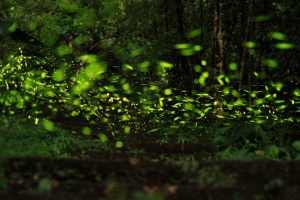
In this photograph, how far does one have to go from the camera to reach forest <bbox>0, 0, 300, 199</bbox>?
114 inches

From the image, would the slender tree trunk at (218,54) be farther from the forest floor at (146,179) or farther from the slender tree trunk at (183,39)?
the forest floor at (146,179)

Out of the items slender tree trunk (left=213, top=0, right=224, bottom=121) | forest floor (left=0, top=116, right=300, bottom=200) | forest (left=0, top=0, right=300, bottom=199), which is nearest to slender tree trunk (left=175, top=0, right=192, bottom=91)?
forest (left=0, top=0, right=300, bottom=199)

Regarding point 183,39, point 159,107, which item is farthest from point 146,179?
point 183,39

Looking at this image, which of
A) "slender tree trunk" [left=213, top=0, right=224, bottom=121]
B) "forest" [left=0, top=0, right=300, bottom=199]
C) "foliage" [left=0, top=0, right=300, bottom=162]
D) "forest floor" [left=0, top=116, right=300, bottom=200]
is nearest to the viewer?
"forest floor" [left=0, top=116, right=300, bottom=200]

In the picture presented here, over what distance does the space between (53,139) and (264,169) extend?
4.17 m

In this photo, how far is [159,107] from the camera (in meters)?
10.5

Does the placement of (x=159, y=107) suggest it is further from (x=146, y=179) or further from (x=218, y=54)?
(x=146, y=179)

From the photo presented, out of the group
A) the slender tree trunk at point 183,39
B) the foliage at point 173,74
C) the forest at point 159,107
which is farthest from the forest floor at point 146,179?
the slender tree trunk at point 183,39

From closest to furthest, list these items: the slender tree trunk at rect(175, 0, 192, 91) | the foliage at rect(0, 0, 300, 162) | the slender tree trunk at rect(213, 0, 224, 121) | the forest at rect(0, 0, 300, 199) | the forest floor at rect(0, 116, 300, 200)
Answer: the forest floor at rect(0, 116, 300, 200)
the forest at rect(0, 0, 300, 199)
the foliage at rect(0, 0, 300, 162)
the slender tree trunk at rect(213, 0, 224, 121)
the slender tree trunk at rect(175, 0, 192, 91)

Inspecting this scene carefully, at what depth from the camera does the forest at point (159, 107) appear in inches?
114

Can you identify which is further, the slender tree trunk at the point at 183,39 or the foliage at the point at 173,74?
the slender tree trunk at the point at 183,39

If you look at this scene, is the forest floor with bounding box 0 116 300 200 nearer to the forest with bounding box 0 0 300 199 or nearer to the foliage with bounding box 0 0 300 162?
the forest with bounding box 0 0 300 199

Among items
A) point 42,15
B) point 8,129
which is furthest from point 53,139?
point 42,15

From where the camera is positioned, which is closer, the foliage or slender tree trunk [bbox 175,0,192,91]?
the foliage
